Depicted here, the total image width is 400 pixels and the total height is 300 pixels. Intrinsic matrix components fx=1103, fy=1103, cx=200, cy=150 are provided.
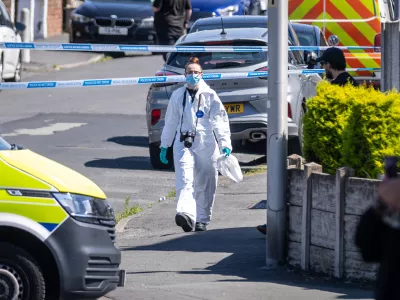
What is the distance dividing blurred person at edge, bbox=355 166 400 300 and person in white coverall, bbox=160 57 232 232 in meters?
5.57

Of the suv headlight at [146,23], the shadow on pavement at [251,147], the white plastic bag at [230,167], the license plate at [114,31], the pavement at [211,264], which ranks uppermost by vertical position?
the suv headlight at [146,23]

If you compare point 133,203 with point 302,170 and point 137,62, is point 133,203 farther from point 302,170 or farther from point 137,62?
point 137,62

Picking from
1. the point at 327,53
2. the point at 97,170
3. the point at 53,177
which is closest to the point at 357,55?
the point at 97,170

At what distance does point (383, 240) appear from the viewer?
4855mm

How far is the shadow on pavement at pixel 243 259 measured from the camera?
7.96 m

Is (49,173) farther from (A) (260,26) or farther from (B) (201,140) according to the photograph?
(A) (260,26)

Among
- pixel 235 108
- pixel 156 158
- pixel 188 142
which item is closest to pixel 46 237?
pixel 188 142

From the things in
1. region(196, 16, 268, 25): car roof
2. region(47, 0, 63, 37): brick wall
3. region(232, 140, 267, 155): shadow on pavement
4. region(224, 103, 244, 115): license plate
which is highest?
region(47, 0, 63, 37): brick wall

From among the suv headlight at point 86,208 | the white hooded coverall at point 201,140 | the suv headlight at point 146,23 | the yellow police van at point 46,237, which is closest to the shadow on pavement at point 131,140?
the white hooded coverall at point 201,140

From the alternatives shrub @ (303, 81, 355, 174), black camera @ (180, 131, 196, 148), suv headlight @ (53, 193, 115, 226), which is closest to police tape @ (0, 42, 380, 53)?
black camera @ (180, 131, 196, 148)

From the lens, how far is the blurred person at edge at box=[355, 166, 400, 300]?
4.78 metres

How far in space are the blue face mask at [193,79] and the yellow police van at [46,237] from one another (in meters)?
3.86

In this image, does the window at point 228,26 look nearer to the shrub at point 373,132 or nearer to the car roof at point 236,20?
the car roof at point 236,20

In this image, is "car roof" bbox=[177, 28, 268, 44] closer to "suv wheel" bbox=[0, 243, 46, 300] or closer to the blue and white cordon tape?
the blue and white cordon tape
